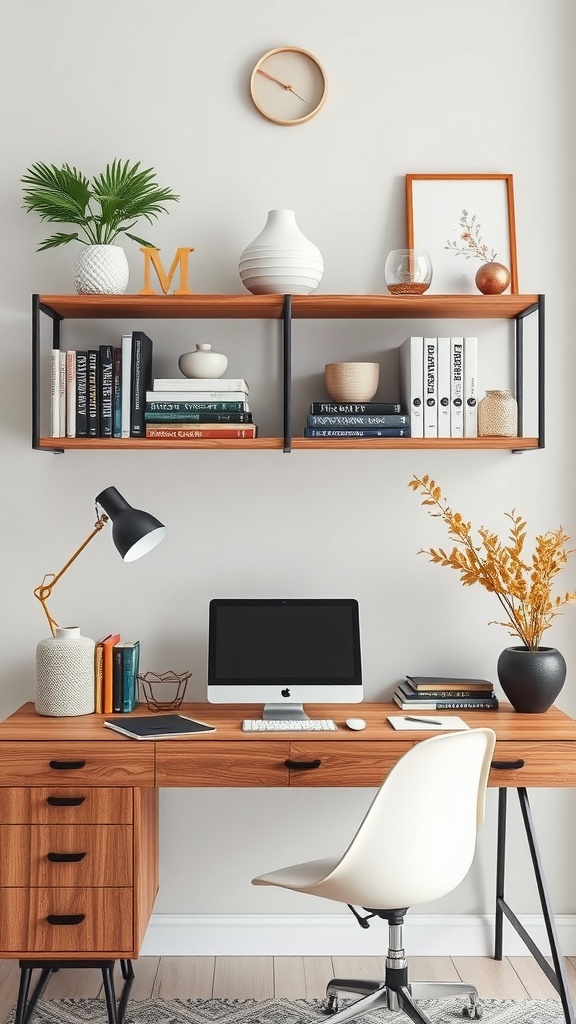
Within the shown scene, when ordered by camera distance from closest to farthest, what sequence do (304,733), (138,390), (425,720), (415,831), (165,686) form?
(415,831) → (304,733) → (425,720) → (138,390) → (165,686)

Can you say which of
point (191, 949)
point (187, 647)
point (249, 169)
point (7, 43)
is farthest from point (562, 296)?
point (191, 949)

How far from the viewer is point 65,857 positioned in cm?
238

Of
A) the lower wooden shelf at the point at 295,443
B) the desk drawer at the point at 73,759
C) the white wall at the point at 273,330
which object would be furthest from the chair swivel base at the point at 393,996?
the lower wooden shelf at the point at 295,443

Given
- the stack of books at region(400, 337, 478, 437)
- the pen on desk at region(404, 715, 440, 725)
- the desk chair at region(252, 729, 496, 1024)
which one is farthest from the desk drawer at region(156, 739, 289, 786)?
the stack of books at region(400, 337, 478, 437)

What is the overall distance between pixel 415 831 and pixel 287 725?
1.65ft

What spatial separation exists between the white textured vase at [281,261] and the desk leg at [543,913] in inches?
58.5

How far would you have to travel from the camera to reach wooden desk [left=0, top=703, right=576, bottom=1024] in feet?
7.82

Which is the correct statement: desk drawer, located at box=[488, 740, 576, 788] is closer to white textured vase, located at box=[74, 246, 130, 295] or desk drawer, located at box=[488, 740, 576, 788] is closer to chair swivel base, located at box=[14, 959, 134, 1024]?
chair swivel base, located at box=[14, 959, 134, 1024]

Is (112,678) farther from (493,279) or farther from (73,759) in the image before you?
(493,279)

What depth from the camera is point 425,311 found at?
278 cm

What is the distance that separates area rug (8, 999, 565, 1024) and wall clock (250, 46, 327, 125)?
2550 mm

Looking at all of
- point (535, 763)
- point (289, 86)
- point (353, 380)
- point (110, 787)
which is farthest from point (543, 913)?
point (289, 86)

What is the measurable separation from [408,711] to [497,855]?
57cm

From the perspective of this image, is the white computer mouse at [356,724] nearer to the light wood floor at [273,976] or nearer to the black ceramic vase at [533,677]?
the black ceramic vase at [533,677]
